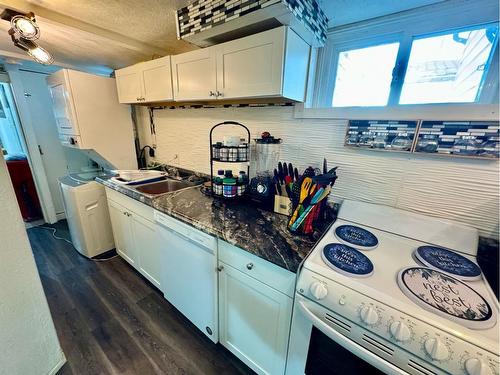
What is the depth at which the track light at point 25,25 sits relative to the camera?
3.50ft

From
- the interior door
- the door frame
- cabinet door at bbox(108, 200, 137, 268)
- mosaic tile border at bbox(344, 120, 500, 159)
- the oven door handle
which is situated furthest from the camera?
the interior door

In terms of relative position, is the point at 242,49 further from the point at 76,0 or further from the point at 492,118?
the point at 492,118

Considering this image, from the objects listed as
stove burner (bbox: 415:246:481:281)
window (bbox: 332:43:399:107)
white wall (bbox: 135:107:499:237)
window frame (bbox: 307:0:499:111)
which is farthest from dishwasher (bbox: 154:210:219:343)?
window (bbox: 332:43:399:107)

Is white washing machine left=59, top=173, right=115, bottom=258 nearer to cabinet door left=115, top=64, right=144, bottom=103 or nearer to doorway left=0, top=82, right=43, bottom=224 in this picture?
cabinet door left=115, top=64, right=144, bottom=103

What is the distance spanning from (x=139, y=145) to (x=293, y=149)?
2062 mm

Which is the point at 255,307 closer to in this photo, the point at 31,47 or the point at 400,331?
the point at 400,331

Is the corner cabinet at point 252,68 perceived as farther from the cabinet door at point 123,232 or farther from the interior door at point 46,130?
the interior door at point 46,130

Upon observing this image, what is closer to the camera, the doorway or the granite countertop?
the granite countertop

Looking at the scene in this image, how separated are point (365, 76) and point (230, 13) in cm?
82

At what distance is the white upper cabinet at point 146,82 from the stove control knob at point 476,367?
6.40ft

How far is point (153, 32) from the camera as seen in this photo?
144cm

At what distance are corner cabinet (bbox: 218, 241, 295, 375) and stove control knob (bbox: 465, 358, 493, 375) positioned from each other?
51 centimetres

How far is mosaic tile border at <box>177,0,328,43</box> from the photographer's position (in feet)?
3.07

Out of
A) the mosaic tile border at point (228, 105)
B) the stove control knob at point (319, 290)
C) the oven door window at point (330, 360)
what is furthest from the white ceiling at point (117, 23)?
the oven door window at point (330, 360)
